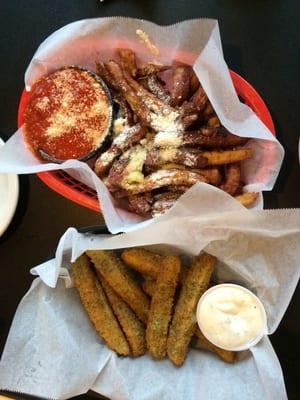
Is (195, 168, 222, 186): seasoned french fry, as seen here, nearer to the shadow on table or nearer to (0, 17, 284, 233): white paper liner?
(0, 17, 284, 233): white paper liner

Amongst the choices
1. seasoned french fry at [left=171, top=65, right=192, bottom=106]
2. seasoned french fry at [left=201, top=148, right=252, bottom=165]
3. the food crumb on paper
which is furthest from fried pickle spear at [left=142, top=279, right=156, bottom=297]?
the food crumb on paper

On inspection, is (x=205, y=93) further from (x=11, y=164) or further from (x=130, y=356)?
(x=130, y=356)

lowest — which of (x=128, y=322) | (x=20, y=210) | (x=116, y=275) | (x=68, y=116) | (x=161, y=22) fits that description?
(x=128, y=322)

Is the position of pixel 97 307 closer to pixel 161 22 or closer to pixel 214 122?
pixel 214 122

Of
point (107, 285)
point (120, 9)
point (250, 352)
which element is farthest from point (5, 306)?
point (120, 9)

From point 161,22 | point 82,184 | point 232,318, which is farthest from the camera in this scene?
point 161,22

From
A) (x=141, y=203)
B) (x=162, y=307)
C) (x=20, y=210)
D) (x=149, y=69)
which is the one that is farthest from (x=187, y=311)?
(x=149, y=69)
